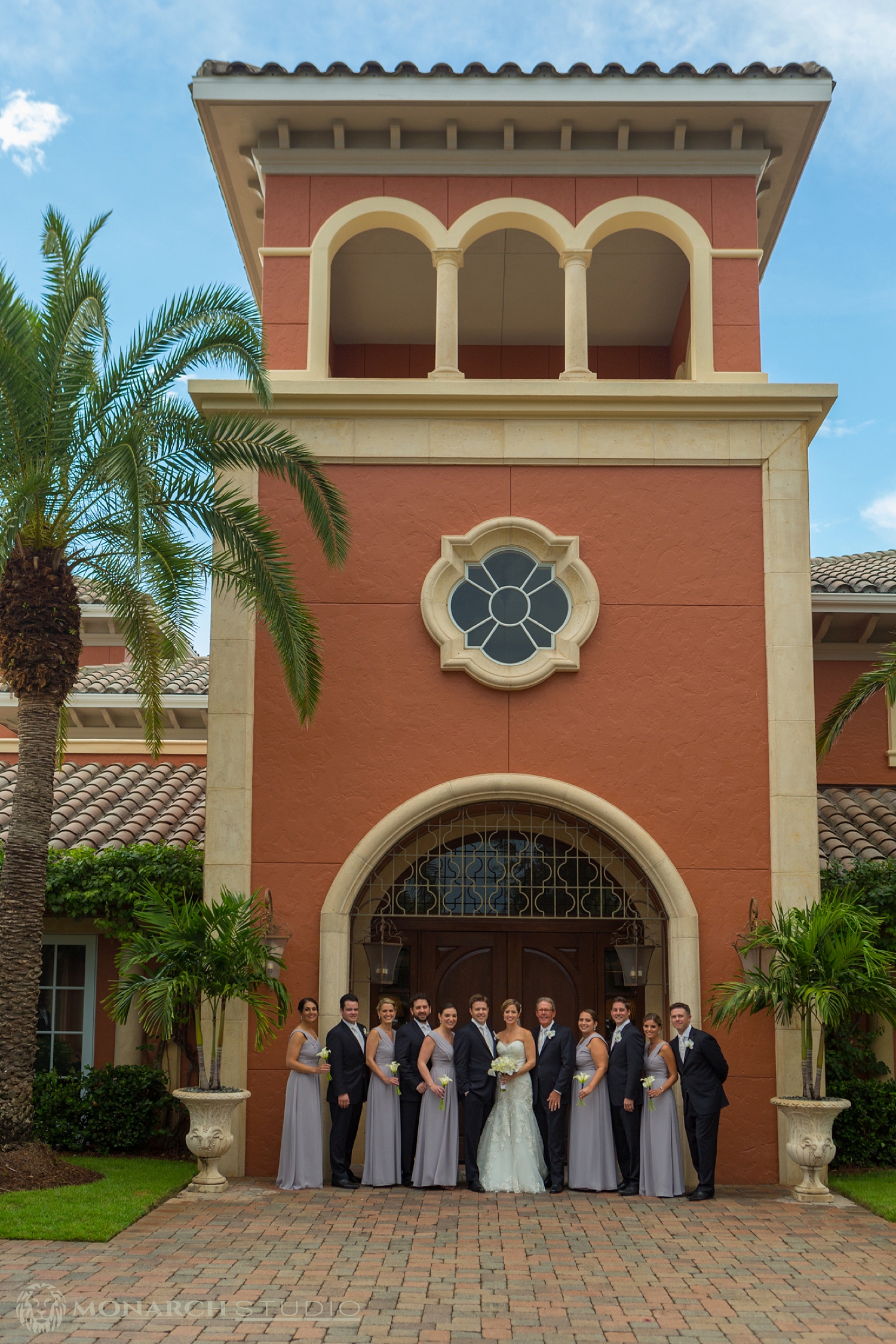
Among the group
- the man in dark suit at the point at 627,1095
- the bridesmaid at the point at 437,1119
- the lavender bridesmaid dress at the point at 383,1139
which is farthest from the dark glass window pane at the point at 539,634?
the lavender bridesmaid dress at the point at 383,1139

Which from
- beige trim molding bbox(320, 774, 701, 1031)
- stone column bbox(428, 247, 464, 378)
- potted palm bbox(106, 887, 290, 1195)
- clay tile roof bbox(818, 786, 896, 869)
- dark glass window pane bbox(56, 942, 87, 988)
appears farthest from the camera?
dark glass window pane bbox(56, 942, 87, 988)

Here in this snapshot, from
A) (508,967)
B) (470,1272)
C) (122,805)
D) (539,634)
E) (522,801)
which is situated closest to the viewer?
(470,1272)

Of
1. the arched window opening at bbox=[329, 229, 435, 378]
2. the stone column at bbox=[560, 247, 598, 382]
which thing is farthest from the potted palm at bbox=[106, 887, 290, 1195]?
the arched window opening at bbox=[329, 229, 435, 378]

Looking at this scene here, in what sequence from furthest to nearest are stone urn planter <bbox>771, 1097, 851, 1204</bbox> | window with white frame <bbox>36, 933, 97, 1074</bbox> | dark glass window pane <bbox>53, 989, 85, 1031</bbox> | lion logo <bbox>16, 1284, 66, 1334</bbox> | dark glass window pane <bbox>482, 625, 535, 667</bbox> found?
dark glass window pane <bbox>53, 989, 85, 1031</bbox>, window with white frame <bbox>36, 933, 97, 1074</bbox>, dark glass window pane <bbox>482, 625, 535, 667</bbox>, stone urn planter <bbox>771, 1097, 851, 1204</bbox>, lion logo <bbox>16, 1284, 66, 1334</bbox>

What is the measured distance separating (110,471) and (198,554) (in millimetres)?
1739

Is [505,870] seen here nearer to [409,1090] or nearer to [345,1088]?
[409,1090]

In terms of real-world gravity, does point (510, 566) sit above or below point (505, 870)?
above

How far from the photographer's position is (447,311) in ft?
43.0

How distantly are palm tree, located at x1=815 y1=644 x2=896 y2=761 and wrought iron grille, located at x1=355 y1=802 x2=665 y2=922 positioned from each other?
249 centimetres

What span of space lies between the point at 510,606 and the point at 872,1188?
6.24 metres

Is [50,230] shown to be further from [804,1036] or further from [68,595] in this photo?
[804,1036]

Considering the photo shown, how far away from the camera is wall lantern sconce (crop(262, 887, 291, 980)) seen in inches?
451

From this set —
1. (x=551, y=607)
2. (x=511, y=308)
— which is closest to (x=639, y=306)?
(x=511, y=308)

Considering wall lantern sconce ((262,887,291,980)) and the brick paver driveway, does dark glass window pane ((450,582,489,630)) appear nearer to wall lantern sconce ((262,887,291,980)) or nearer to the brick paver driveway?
wall lantern sconce ((262,887,291,980))
